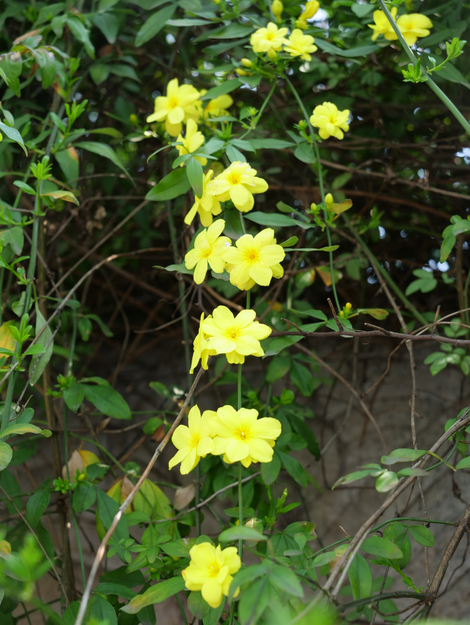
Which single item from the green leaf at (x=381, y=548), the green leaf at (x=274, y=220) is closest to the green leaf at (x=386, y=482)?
the green leaf at (x=381, y=548)

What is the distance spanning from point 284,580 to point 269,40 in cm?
105

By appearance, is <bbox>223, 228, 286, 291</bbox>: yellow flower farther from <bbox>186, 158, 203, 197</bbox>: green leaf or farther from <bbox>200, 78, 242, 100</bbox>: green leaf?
<bbox>200, 78, 242, 100</bbox>: green leaf

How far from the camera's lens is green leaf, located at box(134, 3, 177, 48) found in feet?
4.03

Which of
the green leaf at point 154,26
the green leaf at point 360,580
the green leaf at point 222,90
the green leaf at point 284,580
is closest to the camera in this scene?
the green leaf at point 284,580

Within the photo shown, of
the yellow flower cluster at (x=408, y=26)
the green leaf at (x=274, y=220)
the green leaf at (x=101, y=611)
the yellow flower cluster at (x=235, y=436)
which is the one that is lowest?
the green leaf at (x=101, y=611)

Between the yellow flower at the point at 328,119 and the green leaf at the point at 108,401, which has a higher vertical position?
the yellow flower at the point at 328,119

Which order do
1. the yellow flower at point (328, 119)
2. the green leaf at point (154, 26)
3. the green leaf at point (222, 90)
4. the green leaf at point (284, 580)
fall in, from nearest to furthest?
1. the green leaf at point (284, 580)
2. the yellow flower at point (328, 119)
3. the green leaf at point (222, 90)
4. the green leaf at point (154, 26)

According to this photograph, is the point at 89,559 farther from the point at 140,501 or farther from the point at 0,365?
the point at 0,365

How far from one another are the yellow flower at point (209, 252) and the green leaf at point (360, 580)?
0.50 m

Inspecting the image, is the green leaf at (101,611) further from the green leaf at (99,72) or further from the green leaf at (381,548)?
the green leaf at (99,72)

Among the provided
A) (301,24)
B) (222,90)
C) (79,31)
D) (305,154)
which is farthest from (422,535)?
(79,31)

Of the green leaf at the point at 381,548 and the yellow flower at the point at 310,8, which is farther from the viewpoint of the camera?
the yellow flower at the point at 310,8

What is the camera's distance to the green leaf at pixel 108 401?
3.52 ft

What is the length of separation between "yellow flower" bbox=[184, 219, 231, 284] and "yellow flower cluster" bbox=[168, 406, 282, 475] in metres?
0.23
